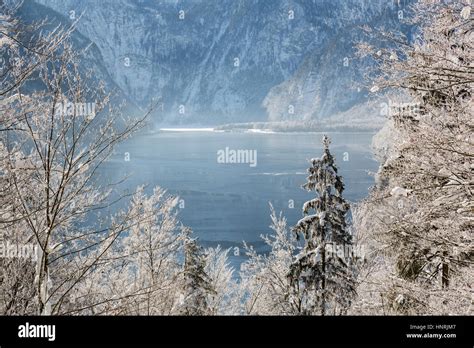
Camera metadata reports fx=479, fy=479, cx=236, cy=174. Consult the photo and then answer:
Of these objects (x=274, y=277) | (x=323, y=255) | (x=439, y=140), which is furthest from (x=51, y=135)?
(x=274, y=277)

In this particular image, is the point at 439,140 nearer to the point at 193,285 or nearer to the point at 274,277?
the point at 274,277

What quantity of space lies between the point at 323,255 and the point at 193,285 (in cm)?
460

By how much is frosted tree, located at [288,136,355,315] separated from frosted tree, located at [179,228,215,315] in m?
3.26

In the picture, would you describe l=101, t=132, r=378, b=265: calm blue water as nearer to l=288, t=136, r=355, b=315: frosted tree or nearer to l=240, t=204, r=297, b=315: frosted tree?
l=240, t=204, r=297, b=315: frosted tree

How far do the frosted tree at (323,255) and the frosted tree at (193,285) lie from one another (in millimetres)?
3262

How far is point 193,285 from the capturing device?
629 inches

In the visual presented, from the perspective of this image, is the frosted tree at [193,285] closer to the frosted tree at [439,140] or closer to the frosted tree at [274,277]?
the frosted tree at [274,277]

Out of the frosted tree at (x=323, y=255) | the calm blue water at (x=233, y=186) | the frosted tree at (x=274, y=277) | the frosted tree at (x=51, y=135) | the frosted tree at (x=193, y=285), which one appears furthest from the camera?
the calm blue water at (x=233, y=186)

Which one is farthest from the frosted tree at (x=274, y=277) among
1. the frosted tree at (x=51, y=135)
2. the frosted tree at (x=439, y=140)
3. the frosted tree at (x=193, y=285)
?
the frosted tree at (x=51, y=135)

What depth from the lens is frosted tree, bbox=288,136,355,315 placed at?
13930 mm

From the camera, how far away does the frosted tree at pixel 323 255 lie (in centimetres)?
1393
